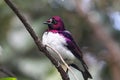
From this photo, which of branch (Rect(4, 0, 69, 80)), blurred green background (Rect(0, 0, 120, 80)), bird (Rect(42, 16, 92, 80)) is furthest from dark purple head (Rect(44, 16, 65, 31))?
blurred green background (Rect(0, 0, 120, 80))

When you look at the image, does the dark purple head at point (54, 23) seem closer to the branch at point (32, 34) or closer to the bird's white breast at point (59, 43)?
the bird's white breast at point (59, 43)

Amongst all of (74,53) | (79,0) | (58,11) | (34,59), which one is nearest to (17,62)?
(34,59)

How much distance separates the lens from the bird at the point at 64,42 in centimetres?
164

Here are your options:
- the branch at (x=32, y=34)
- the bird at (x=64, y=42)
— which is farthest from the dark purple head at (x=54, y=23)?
the branch at (x=32, y=34)

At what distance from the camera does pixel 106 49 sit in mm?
3693

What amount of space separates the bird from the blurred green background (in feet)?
2.65

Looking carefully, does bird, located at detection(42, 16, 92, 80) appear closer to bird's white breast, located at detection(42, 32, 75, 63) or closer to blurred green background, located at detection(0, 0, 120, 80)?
bird's white breast, located at detection(42, 32, 75, 63)

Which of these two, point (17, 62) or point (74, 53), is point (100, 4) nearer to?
point (17, 62)

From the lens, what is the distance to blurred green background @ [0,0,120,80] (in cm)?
310

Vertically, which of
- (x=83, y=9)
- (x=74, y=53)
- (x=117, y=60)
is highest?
(x=83, y=9)

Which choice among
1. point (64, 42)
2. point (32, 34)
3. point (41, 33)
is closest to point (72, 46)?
point (64, 42)

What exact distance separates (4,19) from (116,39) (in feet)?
3.69

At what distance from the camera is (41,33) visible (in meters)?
3.11

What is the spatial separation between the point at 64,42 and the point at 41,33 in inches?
53.6
